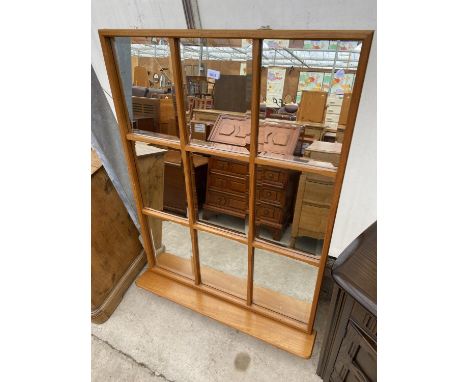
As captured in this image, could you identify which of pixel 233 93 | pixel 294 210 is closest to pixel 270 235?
pixel 294 210

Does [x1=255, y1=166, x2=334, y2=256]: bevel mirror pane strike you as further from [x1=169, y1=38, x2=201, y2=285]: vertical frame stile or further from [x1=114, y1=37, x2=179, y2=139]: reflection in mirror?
[x1=114, y1=37, x2=179, y2=139]: reflection in mirror

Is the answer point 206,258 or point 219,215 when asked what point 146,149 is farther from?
point 206,258

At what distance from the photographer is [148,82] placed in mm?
1105

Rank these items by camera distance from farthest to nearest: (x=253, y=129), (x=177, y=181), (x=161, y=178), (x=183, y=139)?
(x=161, y=178) → (x=177, y=181) → (x=183, y=139) → (x=253, y=129)

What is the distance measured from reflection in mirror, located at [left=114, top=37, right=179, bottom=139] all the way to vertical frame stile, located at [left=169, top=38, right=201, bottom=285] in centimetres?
3

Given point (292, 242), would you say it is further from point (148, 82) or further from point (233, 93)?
point (148, 82)

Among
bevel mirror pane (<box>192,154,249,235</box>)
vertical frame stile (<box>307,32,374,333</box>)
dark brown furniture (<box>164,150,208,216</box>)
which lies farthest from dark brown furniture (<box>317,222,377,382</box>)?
dark brown furniture (<box>164,150,208,216</box>)

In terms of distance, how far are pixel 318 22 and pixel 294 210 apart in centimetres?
81

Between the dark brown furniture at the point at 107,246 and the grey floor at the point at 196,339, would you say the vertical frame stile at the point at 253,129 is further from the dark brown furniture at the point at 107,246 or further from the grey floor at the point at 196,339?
the dark brown furniture at the point at 107,246

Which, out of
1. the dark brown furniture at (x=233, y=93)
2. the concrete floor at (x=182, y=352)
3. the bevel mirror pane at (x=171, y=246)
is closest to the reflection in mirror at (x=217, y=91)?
the dark brown furniture at (x=233, y=93)

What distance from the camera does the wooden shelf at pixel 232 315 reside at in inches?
45.9

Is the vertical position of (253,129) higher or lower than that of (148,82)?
lower
